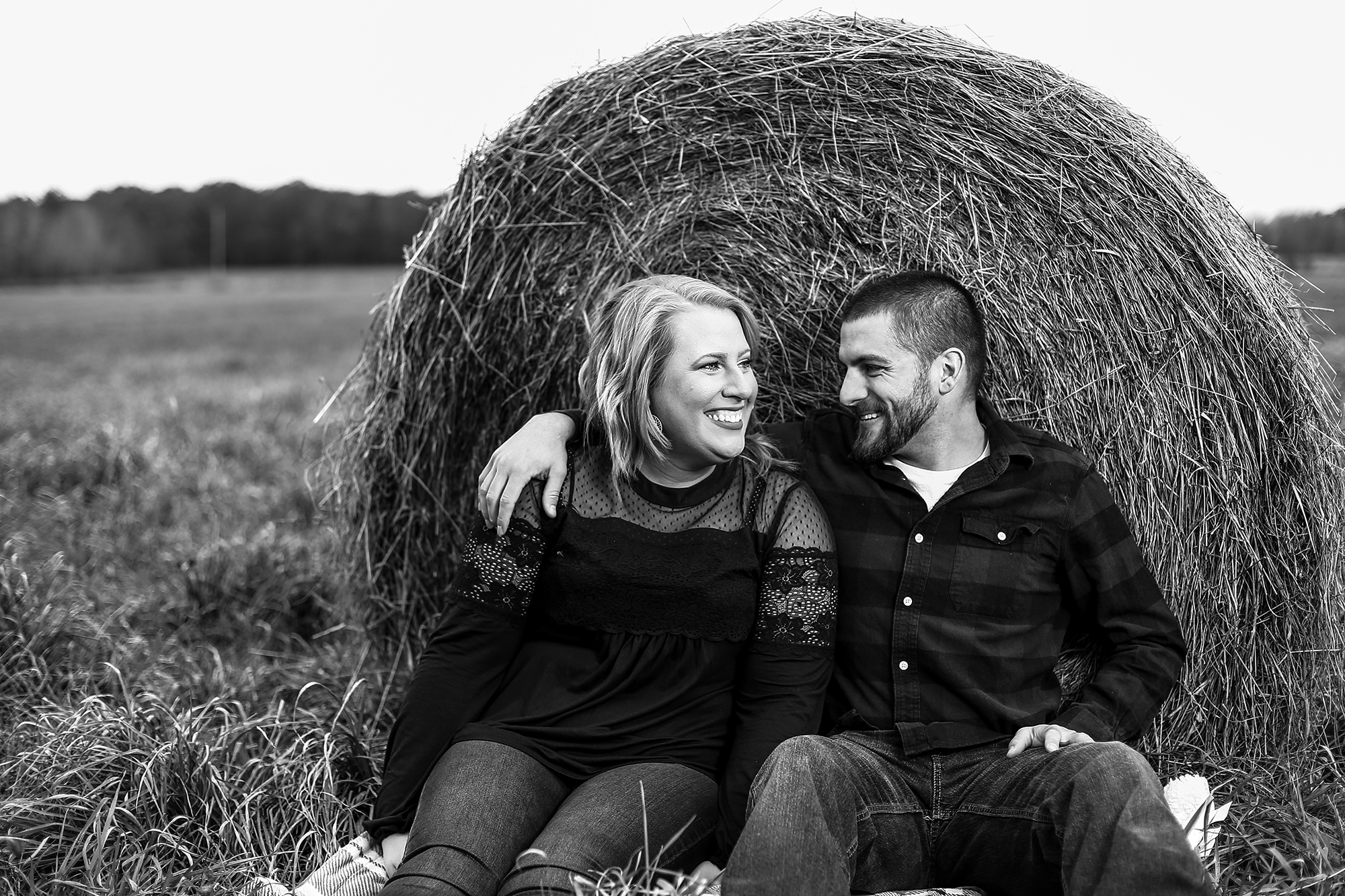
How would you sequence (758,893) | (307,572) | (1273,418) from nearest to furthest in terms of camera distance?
(758,893), (1273,418), (307,572)

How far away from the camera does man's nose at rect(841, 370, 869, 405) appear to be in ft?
9.69

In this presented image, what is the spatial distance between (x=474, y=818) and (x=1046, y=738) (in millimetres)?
1401

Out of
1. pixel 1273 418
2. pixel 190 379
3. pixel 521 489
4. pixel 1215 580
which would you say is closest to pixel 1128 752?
pixel 1215 580

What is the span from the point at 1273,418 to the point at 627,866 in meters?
2.34

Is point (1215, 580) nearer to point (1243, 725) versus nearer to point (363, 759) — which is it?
point (1243, 725)

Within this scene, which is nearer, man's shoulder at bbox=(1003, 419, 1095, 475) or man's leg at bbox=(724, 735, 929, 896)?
man's leg at bbox=(724, 735, 929, 896)

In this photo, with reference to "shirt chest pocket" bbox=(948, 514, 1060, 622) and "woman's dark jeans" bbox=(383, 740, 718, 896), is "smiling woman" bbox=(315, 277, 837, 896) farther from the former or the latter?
"shirt chest pocket" bbox=(948, 514, 1060, 622)

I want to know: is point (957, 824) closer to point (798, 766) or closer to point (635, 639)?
point (798, 766)

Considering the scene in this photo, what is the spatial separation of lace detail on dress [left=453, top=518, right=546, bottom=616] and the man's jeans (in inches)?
32.7

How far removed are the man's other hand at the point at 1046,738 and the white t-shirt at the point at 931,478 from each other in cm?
65

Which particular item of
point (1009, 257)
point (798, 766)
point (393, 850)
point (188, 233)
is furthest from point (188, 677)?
A: point (188, 233)

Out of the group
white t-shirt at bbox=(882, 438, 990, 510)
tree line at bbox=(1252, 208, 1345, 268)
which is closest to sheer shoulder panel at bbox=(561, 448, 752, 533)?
white t-shirt at bbox=(882, 438, 990, 510)

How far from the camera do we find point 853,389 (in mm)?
2963

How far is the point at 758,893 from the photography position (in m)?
2.14
